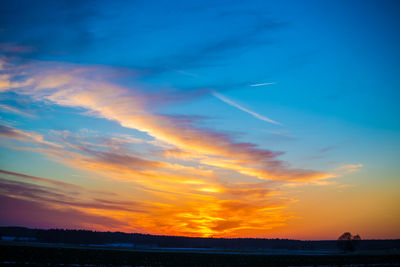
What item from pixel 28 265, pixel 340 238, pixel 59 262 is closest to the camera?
pixel 28 265

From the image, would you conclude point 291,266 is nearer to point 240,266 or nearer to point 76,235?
point 240,266

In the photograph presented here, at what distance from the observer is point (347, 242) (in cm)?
16238

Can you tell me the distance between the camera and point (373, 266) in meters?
76.2

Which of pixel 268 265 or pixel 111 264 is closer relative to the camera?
pixel 111 264

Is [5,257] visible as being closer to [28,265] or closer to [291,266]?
[28,265]

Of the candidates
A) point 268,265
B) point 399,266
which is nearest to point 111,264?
point 268,265

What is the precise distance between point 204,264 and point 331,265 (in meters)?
30.9

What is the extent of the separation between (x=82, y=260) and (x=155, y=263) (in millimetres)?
15392

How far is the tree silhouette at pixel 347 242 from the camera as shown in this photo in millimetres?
160000

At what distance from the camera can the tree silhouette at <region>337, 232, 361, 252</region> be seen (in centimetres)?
16000

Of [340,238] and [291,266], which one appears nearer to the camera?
[291,266]

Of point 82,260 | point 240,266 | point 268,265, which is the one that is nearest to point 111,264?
point 82,260

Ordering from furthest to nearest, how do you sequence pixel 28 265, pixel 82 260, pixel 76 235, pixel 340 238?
1. pixel 76 235
2. pixel 340 238
3. pixel 82 260
4. pixel 28 265

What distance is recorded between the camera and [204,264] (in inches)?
2798
